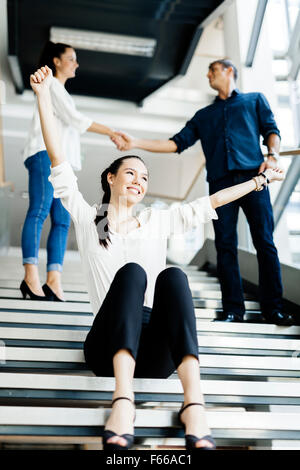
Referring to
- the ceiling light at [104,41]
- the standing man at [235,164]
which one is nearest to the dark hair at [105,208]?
the standing man at [235,164]

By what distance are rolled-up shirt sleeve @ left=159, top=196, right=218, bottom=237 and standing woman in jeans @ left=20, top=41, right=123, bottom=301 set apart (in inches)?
35.4

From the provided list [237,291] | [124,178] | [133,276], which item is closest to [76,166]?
[124,178]

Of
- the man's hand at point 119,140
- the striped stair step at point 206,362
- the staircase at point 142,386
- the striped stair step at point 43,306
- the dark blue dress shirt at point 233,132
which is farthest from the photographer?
the man's hand at point 119,140

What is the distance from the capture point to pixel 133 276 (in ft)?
4.49

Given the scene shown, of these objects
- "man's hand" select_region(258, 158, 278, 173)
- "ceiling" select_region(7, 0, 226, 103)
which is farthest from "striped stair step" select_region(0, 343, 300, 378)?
"ceiling" select_region(7, 0, 226, 103)

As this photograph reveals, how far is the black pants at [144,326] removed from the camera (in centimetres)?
127

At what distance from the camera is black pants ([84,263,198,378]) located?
127 centimetres

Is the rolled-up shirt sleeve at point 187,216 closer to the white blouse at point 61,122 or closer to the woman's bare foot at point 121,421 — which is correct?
the woman's bare foot at point 121,421

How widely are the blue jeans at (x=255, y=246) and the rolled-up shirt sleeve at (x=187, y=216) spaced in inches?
29.8

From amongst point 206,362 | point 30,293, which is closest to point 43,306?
point 30,293

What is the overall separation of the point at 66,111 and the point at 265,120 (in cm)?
103

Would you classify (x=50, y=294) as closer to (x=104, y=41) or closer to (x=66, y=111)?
(x=66, y=111)
